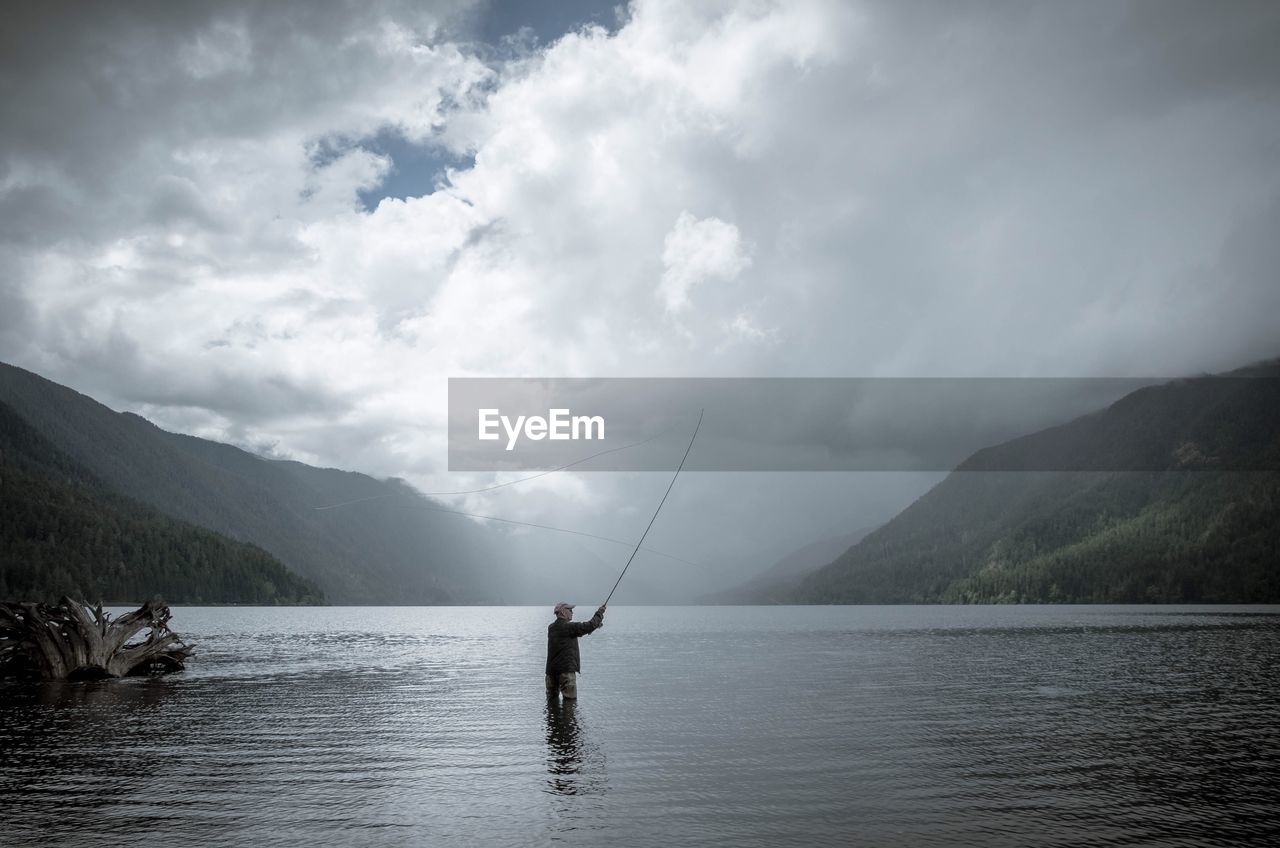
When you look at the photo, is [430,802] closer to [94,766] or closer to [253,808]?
[253,808]

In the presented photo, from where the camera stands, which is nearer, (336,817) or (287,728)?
(336,817)

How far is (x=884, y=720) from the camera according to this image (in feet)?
90.6

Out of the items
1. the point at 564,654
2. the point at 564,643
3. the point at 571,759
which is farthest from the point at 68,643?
the point at 571,759

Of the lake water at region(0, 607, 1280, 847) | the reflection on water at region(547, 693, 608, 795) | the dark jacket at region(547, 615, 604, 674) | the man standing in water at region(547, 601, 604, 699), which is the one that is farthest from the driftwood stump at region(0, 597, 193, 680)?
the reflection on water at region(547, 693, 608, 795)

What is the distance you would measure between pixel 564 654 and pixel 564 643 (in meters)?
0.58

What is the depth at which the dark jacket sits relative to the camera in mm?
28078

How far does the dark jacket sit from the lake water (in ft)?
5.04

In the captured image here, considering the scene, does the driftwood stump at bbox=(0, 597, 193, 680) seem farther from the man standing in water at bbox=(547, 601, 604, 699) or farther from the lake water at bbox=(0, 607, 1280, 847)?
the man standing in water at bbox=(547, 601, 604, 699)

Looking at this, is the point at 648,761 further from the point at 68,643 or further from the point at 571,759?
the point at 68,643

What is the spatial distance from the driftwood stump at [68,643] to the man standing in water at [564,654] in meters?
25.8

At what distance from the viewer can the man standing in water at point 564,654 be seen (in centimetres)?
2817

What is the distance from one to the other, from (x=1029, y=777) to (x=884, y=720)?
9169 millimetres

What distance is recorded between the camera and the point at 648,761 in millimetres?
20516

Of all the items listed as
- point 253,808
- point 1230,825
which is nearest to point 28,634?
point 253,808
